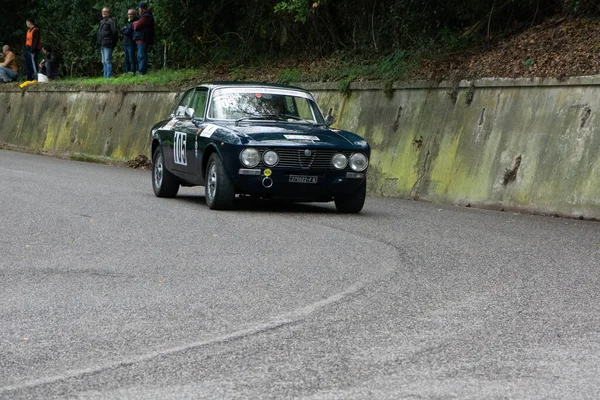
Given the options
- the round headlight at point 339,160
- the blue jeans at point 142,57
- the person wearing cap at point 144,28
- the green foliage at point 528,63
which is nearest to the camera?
the round headlight at point 339,160

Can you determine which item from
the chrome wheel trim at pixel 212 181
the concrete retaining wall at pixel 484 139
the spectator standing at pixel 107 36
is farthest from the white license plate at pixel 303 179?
the spectator standing at pixel 107 36

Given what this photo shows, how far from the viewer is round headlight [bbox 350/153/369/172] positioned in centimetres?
1401

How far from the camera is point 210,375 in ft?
17.9

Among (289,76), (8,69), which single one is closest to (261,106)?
(289,76)

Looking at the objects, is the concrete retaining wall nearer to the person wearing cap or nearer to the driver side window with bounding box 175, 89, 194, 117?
the driver side window with bounding box 175, 89, 194, 117

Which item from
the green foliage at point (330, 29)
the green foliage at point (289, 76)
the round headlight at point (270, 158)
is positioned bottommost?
the round headlight at point (270, 158)

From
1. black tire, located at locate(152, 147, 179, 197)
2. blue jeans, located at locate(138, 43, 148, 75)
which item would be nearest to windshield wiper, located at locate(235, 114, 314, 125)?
black tire, located at locate(152, 147, 179, 197)

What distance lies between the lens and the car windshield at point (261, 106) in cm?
1470

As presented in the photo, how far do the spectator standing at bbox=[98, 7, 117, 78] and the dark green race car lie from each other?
17.5 metres

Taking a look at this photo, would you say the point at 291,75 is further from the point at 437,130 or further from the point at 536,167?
the point at 536,167

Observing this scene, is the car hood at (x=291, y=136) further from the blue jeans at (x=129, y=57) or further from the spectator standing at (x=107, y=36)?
the spectator standing at (x=107, y=36)

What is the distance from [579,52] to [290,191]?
588 centimetres

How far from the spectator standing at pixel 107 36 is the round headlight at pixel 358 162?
64.7ft

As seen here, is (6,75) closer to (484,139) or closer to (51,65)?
(51,65)
